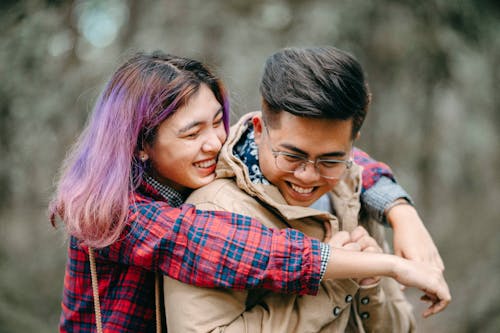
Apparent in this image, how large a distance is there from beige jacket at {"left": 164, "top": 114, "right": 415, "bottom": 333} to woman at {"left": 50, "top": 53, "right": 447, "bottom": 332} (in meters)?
0.07

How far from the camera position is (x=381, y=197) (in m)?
1.94

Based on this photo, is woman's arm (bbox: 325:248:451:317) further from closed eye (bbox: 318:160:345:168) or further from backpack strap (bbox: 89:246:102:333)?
backpack strap (bbox: 89:246:102:333)

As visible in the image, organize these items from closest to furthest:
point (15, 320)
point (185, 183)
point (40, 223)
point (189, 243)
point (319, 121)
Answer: point (189, 243) → point (319, 121) → point (185, 183) → point (15, 320) → point (40, 223)

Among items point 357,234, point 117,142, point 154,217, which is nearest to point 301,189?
point 357,234

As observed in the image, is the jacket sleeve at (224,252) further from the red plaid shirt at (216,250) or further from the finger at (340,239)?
the finger at (340,239)

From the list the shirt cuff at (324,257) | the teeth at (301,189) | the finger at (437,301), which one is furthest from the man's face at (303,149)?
the finger at (437,301)

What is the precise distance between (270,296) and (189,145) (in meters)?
0.56

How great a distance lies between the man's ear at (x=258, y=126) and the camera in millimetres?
1813

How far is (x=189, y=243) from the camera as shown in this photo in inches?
59.1

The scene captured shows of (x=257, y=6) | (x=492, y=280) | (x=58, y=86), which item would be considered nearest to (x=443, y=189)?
(x=492, y=280)

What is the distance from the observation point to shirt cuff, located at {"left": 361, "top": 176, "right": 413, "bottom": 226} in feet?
6.33

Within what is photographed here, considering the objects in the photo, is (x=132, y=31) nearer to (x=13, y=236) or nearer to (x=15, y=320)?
(x=13, y=236)

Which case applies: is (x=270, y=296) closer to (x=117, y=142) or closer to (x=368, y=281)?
(x=368, y=281)

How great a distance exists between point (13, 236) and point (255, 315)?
354 cm
